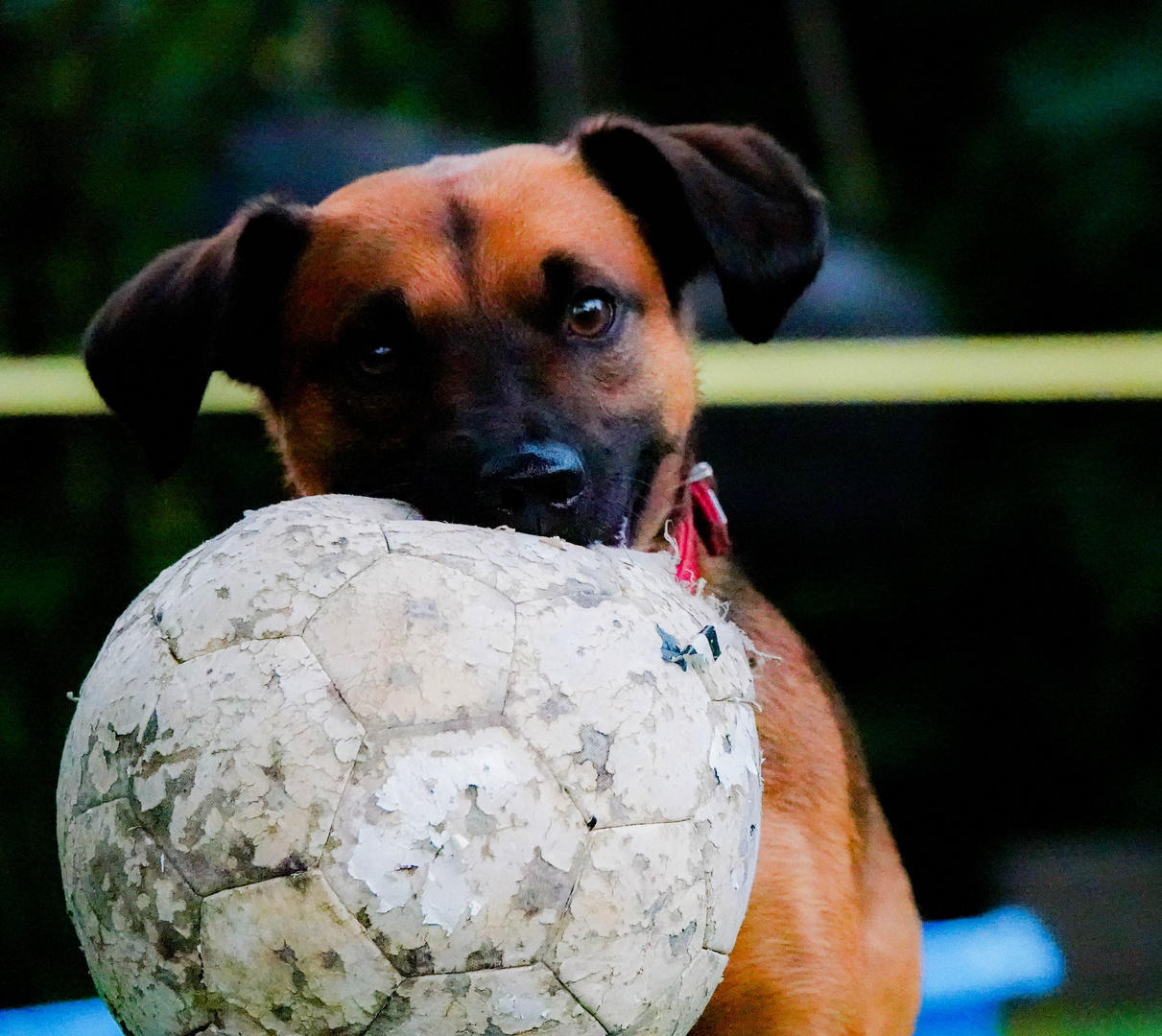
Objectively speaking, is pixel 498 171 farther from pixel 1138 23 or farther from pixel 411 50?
pixel 1138 23

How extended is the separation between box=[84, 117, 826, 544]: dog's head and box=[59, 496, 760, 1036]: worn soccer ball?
25.3 inches

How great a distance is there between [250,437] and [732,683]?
9.90 feet

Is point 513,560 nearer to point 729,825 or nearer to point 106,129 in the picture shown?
point 729,825

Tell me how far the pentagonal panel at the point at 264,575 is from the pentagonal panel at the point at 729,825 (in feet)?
1.46

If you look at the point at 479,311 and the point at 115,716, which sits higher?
the point at 479,311

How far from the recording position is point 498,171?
279cm

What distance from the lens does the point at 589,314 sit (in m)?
2.59

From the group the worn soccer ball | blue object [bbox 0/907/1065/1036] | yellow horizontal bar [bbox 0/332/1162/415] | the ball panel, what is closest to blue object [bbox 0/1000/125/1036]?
blue object [bbox 0/907/1065/1036]

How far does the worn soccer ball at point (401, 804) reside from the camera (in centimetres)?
147

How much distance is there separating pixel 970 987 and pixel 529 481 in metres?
1.47

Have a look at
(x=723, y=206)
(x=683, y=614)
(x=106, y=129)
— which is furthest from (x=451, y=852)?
(x=106, y=129)

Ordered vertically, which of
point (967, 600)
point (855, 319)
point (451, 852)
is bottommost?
point (967, 600)

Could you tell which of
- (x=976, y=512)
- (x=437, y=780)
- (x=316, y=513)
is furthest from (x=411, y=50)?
(x=437, y=780)

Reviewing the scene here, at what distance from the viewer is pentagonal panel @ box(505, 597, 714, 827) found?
1.54 metres
